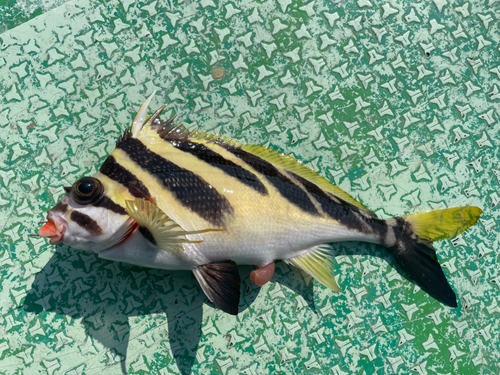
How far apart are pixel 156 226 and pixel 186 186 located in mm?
258

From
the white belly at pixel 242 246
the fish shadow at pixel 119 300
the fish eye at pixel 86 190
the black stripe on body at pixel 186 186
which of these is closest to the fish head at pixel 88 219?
the fish eye at pixel 86 190

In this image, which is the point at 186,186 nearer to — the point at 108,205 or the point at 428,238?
the point at 108,205

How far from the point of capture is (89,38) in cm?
248

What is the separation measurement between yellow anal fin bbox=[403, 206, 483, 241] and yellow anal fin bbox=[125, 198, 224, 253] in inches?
45.7

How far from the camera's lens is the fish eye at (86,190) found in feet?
5.97

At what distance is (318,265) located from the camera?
221 centimetres

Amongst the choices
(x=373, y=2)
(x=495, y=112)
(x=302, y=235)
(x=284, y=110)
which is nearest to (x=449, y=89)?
(x=495, y=112)

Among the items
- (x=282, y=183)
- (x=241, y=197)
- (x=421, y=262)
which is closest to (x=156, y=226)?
(x=241, y=197)

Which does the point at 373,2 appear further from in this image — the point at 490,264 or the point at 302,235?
the point at 490,264

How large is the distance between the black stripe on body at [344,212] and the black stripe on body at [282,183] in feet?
0.18

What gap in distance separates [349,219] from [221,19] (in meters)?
1.44

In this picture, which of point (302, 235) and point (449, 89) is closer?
point (302, 235)

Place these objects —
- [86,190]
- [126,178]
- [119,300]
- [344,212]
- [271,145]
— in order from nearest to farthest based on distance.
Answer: [86,190]
[126,178]
[344,212]
[119,300]
[271,145]

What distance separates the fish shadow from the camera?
2273 mm
